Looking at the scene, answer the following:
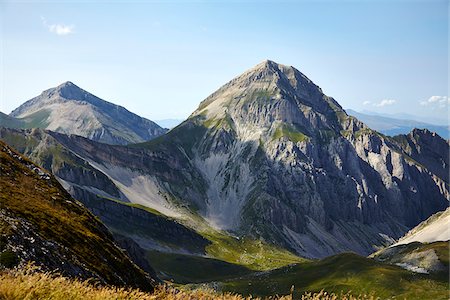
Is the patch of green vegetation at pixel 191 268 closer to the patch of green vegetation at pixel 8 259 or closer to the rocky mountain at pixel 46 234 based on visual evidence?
the rocky mountain at pixel 46 234

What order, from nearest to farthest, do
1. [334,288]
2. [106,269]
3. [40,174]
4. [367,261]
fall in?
[106,269]
[40,174]
[334,288]
[367,261]

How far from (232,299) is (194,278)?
6592 inches

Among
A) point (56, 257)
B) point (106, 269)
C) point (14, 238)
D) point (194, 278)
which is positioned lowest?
point (194, 278)

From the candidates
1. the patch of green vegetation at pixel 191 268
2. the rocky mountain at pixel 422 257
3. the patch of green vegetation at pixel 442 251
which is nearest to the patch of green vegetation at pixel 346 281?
the rocky mountain at pixel 422 257

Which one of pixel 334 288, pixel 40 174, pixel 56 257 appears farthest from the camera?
pixel 334 288

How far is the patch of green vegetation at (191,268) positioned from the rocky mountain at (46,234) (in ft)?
434

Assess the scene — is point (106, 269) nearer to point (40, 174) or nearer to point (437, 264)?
point (40, 174)

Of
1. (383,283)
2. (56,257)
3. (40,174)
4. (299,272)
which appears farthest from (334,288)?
(56,257)

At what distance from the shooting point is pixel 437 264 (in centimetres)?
8969

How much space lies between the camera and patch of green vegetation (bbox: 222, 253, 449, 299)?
7512cm

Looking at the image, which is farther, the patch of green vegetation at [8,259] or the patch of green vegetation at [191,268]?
the patch of green vegetation at [191,268]

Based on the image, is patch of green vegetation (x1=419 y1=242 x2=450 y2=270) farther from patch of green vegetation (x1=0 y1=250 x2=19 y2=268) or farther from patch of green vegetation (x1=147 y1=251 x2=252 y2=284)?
patch of green vegetation (x1=0 y1=250 x2=19 y2=268)

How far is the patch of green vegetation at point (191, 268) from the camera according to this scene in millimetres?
172250

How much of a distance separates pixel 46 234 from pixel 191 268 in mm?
162657
